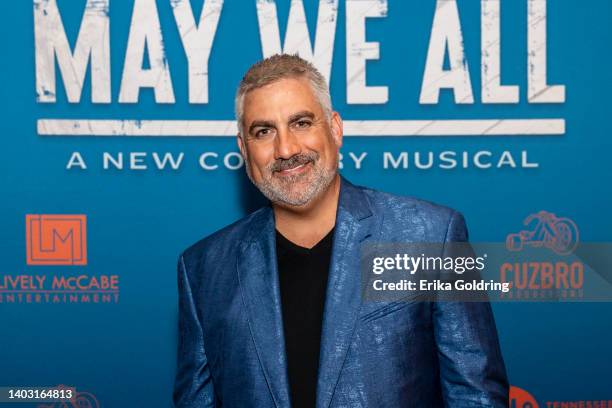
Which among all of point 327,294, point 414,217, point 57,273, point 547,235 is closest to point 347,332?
point 327,294

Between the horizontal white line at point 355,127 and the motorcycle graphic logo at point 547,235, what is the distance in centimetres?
30

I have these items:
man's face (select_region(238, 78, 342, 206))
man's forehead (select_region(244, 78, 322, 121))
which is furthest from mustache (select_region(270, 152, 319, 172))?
man's forehead (select_region(244, 78, 322, 121))

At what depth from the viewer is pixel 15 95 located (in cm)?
244

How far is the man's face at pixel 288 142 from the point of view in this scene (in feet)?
5.82

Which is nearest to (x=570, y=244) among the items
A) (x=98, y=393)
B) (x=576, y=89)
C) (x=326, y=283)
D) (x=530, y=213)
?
(x=530, y=213)

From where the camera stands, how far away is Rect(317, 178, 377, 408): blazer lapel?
161cm

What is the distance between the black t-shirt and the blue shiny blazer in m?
0.04

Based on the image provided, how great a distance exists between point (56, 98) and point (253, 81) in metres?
0.98

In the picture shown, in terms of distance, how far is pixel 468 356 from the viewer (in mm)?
1589

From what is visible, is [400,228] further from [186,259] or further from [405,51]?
A: [405,51]

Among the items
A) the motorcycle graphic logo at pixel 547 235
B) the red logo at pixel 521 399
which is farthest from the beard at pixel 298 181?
the red logo at pixel 521 399

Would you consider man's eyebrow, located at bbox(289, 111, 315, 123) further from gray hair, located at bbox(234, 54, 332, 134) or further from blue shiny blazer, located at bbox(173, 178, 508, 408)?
blue shiny blazer, located at bbox(173, 178, 508, 408)

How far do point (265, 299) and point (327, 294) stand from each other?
164 mm

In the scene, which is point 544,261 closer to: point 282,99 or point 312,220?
point 312,220
